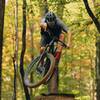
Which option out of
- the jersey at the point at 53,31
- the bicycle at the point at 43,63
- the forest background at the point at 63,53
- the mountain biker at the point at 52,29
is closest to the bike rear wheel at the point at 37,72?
the bicycle at the point at 43,63

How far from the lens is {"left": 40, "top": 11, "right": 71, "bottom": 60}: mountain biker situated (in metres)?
9.59

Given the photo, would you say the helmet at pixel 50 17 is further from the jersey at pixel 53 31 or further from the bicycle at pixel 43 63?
the bicycle at pixel 43 63

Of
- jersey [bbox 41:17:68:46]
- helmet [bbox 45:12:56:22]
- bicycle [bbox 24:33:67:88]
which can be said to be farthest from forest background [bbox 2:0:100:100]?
helmet [bbox 45:12:56:22]

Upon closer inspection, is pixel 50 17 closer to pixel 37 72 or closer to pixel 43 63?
pixel 43 63

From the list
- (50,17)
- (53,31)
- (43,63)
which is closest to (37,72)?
(43,63)

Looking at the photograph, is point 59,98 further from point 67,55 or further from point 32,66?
point 67,55

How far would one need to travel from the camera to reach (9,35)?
29906mm

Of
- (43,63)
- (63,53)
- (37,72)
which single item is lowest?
(37,72)

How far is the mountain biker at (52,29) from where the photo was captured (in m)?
9.59

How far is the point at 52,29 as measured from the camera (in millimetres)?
9750

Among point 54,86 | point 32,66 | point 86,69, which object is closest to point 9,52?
point 86,69

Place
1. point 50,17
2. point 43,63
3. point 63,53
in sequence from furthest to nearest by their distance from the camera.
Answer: point 63,53
point 43,63
point 50,17

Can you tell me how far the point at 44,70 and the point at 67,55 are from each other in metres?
20.4

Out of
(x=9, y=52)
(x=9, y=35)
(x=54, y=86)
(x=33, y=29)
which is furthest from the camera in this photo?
(x=33, y=29)
